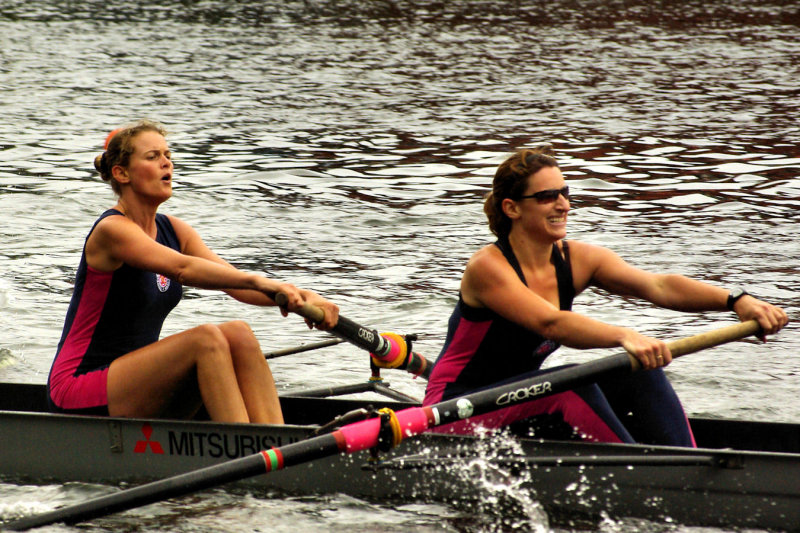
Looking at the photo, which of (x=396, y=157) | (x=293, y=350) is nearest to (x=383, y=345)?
(x=293, y=350)

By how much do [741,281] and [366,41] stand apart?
1772 centimetres

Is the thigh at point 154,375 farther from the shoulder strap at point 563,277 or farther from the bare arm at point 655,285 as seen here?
the bare arm at point 655,285

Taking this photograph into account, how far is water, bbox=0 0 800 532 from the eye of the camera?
830 centimetres

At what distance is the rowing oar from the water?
0.67 meters

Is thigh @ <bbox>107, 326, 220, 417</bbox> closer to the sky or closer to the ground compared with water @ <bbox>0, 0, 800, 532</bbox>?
closer to the sky

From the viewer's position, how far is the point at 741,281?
10086mm

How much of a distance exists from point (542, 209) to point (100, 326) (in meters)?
2.18

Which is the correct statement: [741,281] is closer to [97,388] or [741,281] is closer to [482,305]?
[482,305]

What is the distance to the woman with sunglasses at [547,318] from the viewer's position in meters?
5.26

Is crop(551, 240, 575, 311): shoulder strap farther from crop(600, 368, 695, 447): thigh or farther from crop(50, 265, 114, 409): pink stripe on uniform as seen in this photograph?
crop(50, 265, 114, 409): pink stripe on uniform

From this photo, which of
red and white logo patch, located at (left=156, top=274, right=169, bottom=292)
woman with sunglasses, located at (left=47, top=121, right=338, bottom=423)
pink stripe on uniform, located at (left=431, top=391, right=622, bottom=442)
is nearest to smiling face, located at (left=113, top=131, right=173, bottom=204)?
woman with sunglasses, located at (left=47, top=121, right=338, bottom=423)

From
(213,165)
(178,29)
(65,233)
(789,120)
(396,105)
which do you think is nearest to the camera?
(65,233)

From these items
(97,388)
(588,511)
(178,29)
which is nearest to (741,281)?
(588,511)

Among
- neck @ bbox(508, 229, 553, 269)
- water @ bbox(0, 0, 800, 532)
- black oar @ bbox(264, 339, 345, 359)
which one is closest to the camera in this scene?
neck @ bbox(508, 229, 553, 269)
